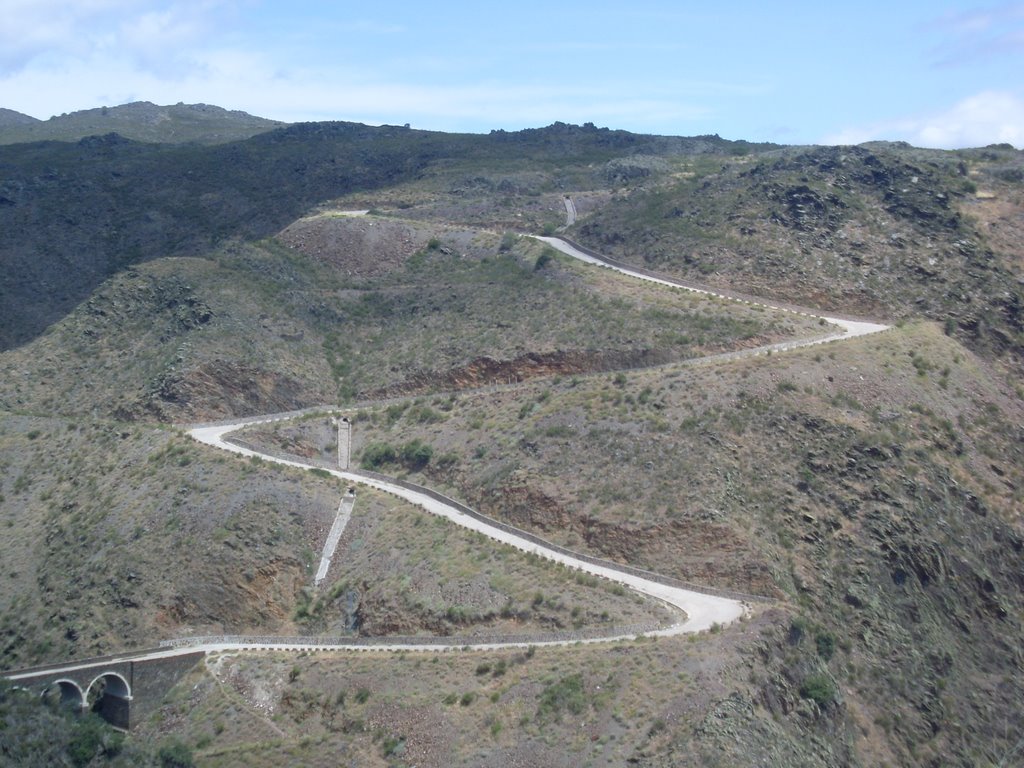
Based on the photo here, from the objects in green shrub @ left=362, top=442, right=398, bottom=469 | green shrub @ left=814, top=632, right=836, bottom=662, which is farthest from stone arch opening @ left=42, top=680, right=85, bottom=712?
green shrub @ left=814, top=632, right=836, bottom=662

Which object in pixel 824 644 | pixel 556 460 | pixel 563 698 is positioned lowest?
pixel 563 698

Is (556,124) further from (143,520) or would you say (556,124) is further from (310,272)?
(143,520)

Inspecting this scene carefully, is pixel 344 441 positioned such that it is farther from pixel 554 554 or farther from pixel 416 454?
pixel 554 554

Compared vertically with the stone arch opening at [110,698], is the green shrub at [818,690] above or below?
above

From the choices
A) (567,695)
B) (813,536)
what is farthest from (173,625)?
(813,536)

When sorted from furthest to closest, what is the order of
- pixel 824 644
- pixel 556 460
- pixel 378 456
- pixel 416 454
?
pixel 378 456 < pixel 416 454 < pixel 556 460 < pixel 824 644

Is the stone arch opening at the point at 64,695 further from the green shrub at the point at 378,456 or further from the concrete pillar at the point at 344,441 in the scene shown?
the green shrub at the point at 378,456

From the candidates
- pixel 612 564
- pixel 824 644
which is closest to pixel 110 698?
pixel 612 564

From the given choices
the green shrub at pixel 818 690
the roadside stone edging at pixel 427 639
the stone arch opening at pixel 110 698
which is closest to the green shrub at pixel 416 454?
the roadside stone edging at pixel 427 639
